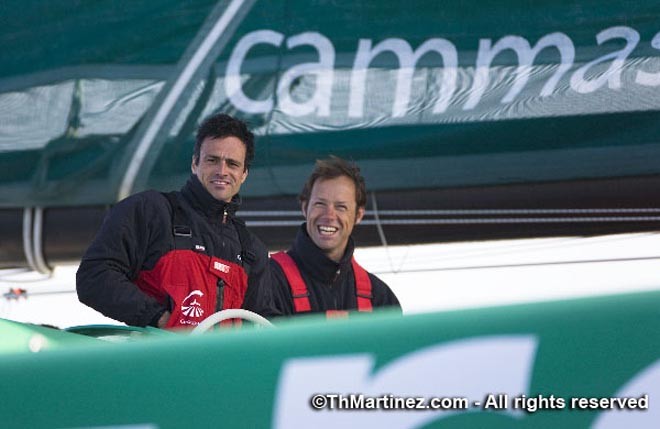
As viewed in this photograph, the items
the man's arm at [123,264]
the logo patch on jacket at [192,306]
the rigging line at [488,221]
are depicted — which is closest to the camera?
the man's arm at [123,264]

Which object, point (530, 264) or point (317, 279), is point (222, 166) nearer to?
point (317, 279)

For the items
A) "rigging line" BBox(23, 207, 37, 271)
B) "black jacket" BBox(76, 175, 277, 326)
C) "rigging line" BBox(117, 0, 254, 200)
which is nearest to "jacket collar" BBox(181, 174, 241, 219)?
"black jacket" BBox(76, 175, 277, 326)

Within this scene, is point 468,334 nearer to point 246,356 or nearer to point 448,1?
point 246,356

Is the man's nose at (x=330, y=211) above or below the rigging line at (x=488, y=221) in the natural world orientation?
below

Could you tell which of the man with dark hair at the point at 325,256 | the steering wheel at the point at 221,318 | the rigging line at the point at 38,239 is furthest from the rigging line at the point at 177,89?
the steering wheel at the point at 221,318

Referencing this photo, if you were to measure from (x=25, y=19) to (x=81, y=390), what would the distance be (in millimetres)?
2626

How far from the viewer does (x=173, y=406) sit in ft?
4.52

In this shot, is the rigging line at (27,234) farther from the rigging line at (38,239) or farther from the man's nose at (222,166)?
the man's nose at (222,166)

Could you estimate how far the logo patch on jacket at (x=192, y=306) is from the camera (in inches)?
102

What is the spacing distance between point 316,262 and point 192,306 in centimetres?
45

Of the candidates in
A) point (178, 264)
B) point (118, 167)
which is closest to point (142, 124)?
point (118, 167)

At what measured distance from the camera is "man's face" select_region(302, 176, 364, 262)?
297 centimetres

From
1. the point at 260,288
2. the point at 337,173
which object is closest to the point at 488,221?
the point at 337,173

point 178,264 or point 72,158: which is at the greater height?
point 72,158
